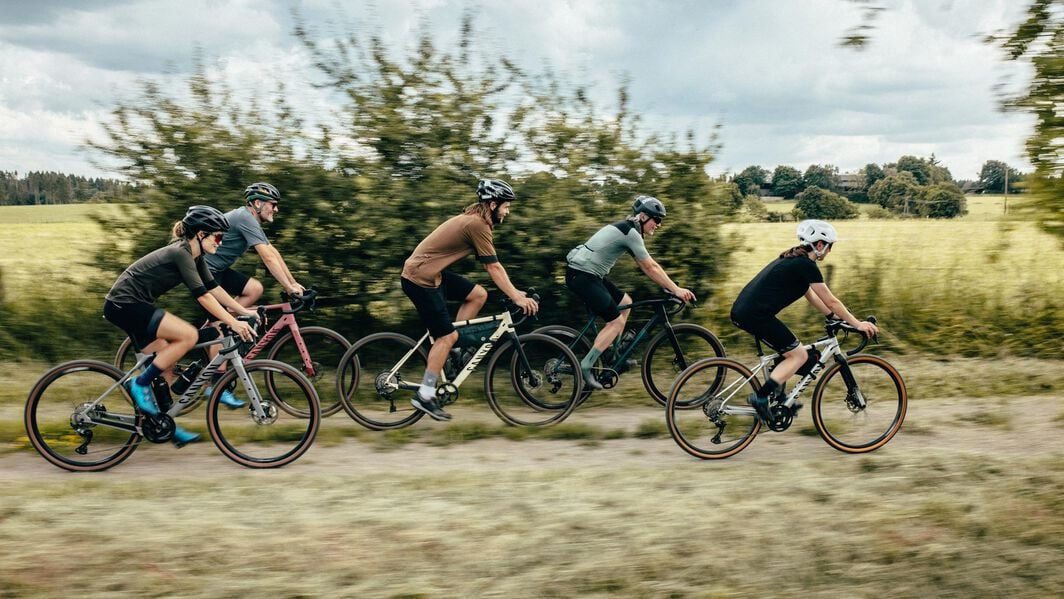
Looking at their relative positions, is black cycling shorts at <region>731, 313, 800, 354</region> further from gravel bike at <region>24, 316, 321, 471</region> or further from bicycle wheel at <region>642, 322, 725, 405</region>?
gravel bike at <region>24, 316, 321, 471</region>

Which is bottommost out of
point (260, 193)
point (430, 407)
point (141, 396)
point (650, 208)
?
point (430, 407)

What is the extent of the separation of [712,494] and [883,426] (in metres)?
2.01

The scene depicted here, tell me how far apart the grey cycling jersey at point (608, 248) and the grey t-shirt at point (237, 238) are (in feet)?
9.71

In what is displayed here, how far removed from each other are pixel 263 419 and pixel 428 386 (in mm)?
1374

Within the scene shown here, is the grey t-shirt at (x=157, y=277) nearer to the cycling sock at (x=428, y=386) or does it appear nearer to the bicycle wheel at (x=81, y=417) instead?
the bicycle wheel at (x=81, y=417)

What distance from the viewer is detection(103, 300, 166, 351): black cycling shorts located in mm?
6180

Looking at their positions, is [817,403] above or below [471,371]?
below

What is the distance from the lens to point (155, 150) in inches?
381

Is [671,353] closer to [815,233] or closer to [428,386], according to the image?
[815,233]

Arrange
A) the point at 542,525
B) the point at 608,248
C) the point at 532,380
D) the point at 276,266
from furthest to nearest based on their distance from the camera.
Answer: the point at 608,248
the point at 276,266
the point at 532,380
the point at 542,525

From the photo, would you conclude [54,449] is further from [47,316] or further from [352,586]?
[47,316]

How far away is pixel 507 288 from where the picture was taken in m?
7.20

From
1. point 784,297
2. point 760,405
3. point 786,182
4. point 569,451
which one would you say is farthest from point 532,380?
point 786,182

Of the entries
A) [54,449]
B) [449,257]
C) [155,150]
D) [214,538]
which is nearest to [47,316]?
[155,150]
